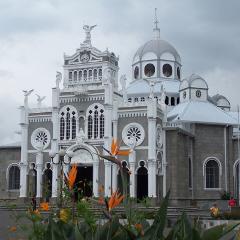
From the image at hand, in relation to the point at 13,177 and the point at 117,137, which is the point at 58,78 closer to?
the point at 117,137

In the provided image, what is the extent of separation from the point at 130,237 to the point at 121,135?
42.0 meters

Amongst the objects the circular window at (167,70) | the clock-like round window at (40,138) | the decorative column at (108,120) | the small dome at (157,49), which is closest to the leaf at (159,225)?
the decorative column at (108,120)

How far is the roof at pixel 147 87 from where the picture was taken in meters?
58.6

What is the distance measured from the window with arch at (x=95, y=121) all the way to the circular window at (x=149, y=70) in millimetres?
16174

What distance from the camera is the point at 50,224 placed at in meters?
5.07

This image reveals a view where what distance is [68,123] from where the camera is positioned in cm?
4872

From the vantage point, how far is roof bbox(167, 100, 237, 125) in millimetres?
50594

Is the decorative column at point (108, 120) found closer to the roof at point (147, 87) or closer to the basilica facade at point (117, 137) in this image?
the basilica facade at point (117, 137)

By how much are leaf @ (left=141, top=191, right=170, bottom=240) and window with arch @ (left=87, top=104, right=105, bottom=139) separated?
42178 millimetres

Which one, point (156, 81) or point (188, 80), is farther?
point (156, 81)

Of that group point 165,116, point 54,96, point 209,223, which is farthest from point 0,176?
point 209,223

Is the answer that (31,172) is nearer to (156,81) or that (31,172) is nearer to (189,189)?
(189,189)

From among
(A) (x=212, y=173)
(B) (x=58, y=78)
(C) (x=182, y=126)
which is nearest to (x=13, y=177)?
(B) (x=58, y=78)

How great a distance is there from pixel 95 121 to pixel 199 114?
419 inches
